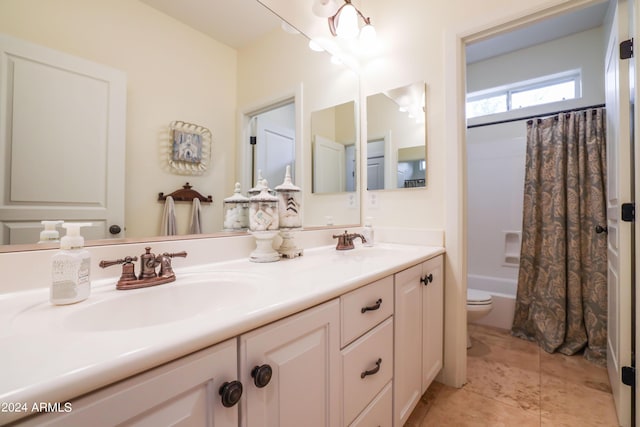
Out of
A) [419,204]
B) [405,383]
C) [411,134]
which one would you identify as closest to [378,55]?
[411,134]

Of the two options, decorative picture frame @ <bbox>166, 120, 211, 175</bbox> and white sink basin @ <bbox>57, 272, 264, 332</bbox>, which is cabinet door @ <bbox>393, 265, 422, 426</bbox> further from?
decorative picture frame @ <bbox>166, 120, 211, 175</bbox>

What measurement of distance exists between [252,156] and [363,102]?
1064 mm

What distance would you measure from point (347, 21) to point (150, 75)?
1.18 metres

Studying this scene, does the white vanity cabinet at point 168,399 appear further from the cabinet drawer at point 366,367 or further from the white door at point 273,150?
the white door at point 273,150

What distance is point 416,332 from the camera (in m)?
1.23

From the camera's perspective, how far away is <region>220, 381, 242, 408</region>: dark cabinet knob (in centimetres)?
49

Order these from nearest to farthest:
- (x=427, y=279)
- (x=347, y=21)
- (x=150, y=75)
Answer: (x=150, y=75)
(x=427, y=279)
(x=347, y=21)

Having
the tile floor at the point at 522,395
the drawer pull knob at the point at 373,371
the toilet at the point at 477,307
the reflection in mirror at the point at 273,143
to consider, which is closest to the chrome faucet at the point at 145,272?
the reflection in mirror at the point at 273,143

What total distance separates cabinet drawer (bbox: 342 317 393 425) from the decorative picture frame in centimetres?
82

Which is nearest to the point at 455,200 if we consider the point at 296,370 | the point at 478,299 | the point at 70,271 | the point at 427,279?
the point at 427,279

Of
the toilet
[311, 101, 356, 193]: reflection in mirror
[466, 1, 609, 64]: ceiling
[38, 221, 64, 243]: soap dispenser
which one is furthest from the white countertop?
[466, 1, 609, 64]: ceiling

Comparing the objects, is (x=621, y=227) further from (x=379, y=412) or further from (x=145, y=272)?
(x=145, y=272)

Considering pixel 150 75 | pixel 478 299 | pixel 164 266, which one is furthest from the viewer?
pixel 478 299

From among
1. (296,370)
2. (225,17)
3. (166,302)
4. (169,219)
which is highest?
(225,17)
